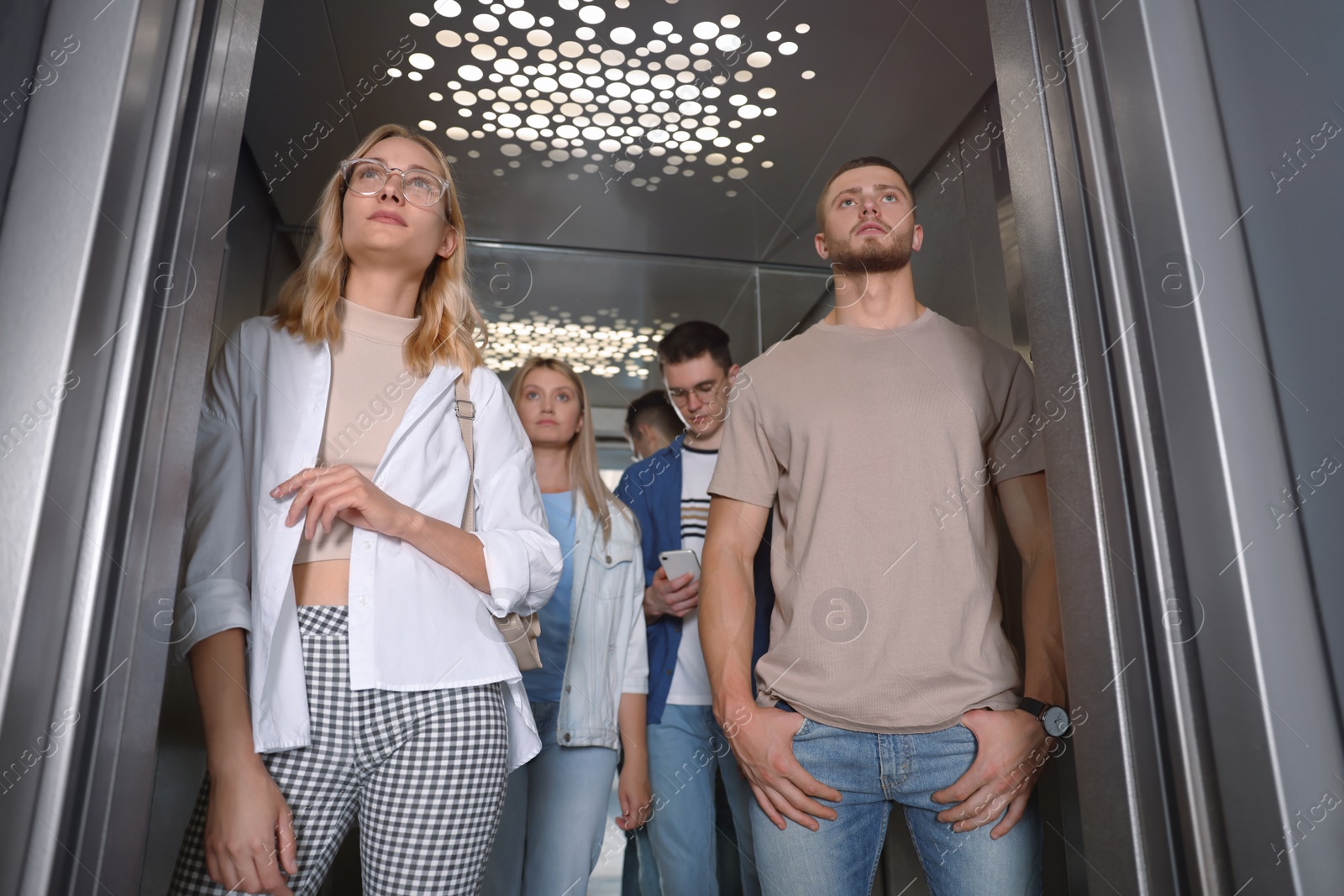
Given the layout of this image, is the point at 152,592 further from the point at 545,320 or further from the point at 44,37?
the point at 545,320

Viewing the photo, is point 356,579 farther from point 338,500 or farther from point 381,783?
point 381,783

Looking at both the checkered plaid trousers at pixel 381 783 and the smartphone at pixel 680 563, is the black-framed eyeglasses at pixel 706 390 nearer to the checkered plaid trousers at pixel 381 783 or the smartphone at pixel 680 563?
the smartphone at pixel 680 563

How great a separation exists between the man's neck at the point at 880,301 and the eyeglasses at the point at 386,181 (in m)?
0.73

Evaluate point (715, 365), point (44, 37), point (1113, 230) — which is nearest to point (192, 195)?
point (44, 37)

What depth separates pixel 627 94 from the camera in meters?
2.45

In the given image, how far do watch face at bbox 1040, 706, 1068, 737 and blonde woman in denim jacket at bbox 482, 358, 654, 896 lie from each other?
111 cm

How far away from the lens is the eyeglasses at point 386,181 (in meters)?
1.33

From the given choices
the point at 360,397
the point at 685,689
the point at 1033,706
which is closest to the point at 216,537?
the point at 360,397

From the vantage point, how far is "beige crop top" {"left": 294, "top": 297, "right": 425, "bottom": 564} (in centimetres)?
120

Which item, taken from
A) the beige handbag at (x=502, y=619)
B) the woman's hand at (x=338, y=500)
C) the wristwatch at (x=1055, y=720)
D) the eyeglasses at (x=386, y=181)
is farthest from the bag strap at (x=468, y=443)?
the wristwatch at (x=1055, y=720)

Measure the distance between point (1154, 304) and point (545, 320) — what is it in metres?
3.37

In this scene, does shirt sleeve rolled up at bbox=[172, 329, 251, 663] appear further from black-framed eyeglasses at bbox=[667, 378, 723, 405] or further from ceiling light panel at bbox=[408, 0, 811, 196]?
black-framed eyeglasses at bbox=[667, 378, 723, 405]

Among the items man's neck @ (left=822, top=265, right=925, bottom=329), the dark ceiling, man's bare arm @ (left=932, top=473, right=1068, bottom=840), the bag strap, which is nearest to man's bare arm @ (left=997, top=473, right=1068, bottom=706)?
man's bare arm @ (left=932, top=473, right=1068, bottom=840)

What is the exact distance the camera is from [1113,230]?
98cm
